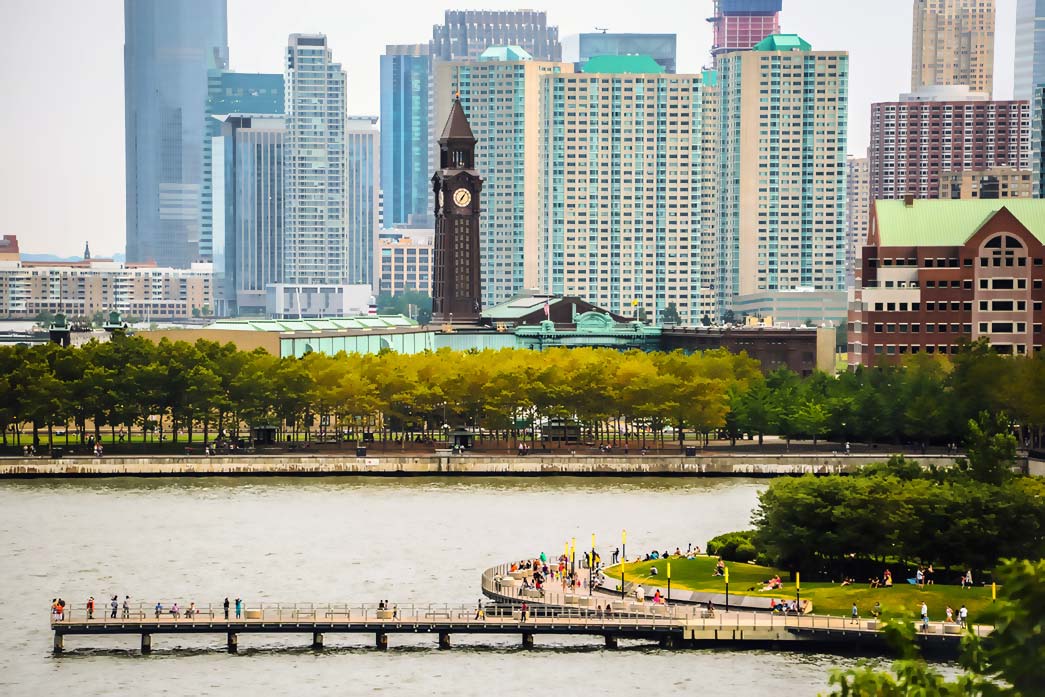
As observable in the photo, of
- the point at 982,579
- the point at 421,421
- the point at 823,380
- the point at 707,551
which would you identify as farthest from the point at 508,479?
the point at 982,579

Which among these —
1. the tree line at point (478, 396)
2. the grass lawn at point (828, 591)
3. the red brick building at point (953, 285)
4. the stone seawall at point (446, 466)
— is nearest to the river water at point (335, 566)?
the stone seawall at point (446, 466)

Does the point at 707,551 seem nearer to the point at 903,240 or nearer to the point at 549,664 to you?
the point at 549,664

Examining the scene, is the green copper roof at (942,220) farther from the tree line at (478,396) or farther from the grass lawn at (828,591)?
the grass lawn at (828,591)

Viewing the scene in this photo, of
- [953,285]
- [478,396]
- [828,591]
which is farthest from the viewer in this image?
[953,285]

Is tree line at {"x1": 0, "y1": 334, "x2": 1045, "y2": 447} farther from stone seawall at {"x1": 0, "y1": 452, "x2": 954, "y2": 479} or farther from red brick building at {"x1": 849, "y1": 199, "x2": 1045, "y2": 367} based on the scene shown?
stone seawall at {"x1": 0, "y1": 452, "x2": 954, "y2": 479}

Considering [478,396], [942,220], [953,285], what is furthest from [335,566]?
[942,220]

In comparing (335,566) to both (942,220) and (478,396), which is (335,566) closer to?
(478,396)
